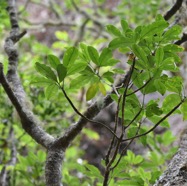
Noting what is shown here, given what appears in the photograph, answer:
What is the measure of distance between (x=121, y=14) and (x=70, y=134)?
2.05 m

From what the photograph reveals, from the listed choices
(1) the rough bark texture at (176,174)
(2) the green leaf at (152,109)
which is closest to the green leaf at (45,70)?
(2) the green leaf at (152,109)

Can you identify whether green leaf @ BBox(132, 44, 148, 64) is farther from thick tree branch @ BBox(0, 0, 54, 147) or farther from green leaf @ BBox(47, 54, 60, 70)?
thick tree branch @ BBox(0, 0, 54, 147)

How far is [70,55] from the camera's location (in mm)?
817

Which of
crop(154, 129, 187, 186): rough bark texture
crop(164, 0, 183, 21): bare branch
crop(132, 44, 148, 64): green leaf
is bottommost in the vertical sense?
crop(154, 129, 187, 186): rough bark texture

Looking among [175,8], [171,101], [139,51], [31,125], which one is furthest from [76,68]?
[175,8]

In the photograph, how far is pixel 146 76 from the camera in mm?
832

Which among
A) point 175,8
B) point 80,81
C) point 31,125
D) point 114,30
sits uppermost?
point 175,8

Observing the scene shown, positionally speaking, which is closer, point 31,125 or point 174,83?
point 174,83

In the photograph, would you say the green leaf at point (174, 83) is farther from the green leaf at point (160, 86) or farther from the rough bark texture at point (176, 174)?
the rough bark texture at point (176, 174)

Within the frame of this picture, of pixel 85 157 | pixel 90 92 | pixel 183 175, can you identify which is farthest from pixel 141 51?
pixel 85 157

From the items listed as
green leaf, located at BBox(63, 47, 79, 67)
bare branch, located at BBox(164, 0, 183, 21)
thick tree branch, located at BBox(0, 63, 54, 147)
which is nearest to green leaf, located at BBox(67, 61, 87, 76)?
green leaf, located at BBox(63, 47, 79, 67)

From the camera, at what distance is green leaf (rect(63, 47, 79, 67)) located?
811 millimetres

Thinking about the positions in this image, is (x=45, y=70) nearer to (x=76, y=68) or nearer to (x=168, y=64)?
(x=76, y=68)

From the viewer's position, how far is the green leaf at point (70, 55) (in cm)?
81
